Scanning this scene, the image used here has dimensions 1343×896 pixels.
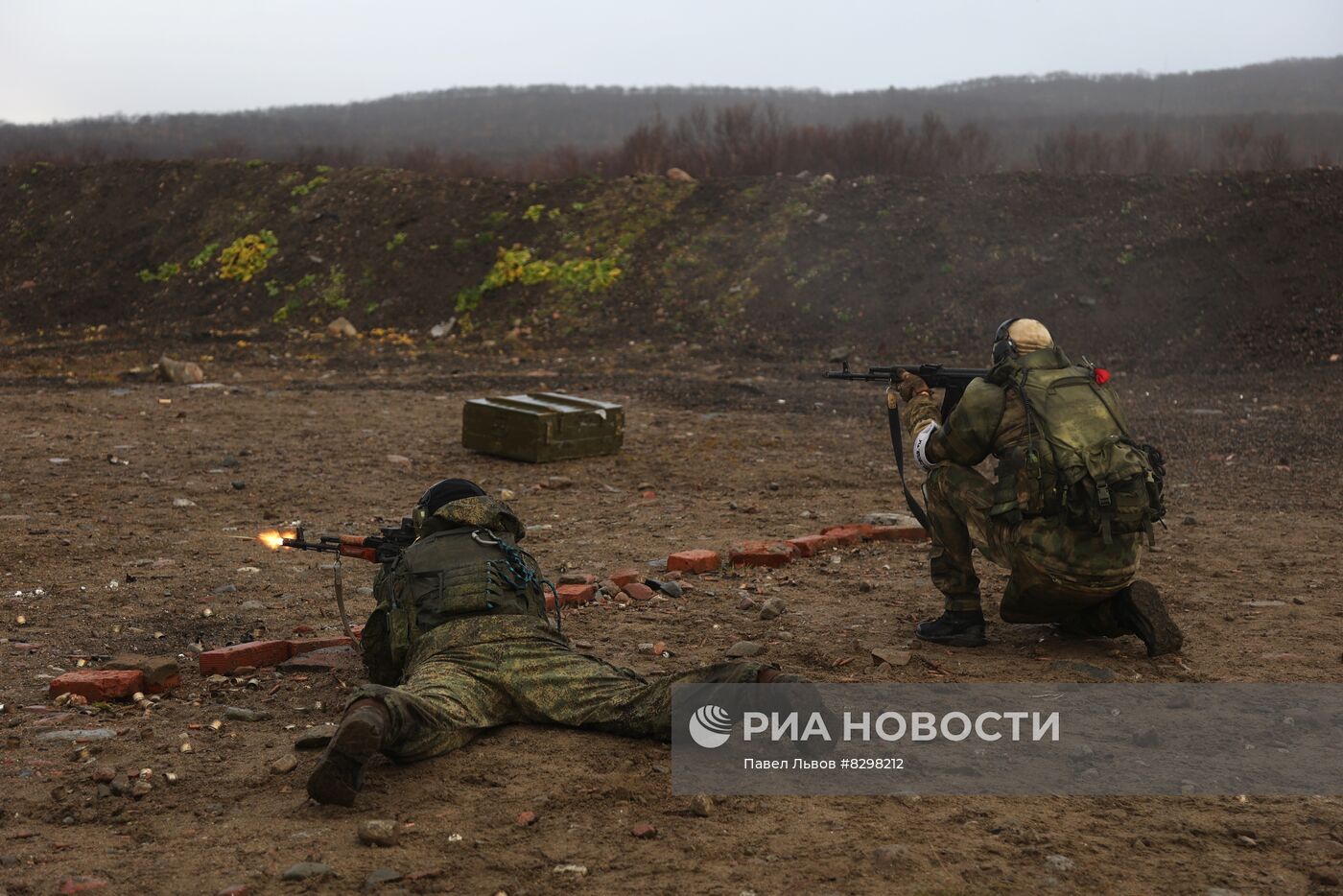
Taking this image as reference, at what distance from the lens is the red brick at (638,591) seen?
572 centimetres

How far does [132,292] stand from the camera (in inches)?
773

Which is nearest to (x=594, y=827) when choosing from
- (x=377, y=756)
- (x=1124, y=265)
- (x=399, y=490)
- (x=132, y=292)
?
(x=377, y=756)

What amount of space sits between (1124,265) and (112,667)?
46.1 ft

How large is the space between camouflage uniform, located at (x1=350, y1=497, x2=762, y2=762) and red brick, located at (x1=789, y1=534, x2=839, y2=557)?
2585 millimetres

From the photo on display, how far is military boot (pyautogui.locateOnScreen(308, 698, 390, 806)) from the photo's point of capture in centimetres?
324

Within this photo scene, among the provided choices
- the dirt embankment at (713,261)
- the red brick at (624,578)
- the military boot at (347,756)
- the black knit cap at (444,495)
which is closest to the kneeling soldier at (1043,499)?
the red brick at (624,578)

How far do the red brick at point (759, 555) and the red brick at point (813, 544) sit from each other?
145 mm

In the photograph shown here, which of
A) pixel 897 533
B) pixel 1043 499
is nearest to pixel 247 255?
pixel 897 533

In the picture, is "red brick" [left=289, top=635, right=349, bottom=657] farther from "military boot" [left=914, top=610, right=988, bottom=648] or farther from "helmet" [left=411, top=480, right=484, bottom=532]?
"military boot" [left=914, top=610, right=988, bottom=648]

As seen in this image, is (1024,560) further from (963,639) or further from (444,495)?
(444,495)

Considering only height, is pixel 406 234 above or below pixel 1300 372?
above

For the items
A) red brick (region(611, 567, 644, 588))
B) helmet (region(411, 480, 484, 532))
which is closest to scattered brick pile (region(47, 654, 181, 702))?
helmet (region(411, 480, 484, 532))

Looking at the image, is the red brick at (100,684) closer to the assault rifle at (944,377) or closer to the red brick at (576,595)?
the red brick at (576,595)

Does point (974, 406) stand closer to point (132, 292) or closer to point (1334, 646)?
point (1334, 646)
